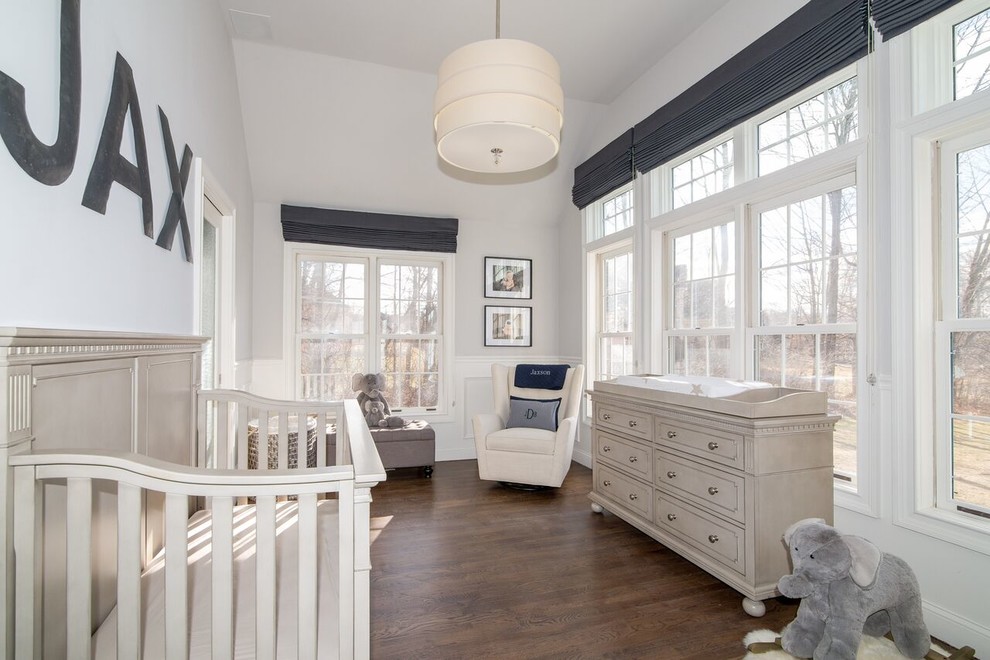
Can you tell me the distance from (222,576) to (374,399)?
340 cm

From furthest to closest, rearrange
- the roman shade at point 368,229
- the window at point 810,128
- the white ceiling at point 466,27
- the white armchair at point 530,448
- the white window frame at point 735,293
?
the roman shade at point 368,229, the white armchair at point 530,448, the white ceiling at point 466,27, the white window frame at point 735,293, the window at point 810,128

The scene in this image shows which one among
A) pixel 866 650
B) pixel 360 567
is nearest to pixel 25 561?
pixel 360 567

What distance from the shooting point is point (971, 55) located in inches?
74.8

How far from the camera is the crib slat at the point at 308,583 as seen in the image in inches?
39.7

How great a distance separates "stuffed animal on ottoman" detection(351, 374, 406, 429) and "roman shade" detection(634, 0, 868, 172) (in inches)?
111

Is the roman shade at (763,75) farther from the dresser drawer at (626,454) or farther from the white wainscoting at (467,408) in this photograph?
the white wainscoting at (467,408)

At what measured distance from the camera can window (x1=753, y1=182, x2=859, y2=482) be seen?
2.33 metres

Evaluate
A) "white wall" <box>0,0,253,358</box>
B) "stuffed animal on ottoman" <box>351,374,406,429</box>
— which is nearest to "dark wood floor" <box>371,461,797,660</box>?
"stuffed animal on ottoman" <box>351,374,406,429</box>

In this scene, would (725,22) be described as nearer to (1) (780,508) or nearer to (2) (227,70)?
(1) (780,508)

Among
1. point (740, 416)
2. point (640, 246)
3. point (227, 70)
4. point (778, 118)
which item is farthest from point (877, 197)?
point (227, 70)

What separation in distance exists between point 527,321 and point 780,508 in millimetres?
3274

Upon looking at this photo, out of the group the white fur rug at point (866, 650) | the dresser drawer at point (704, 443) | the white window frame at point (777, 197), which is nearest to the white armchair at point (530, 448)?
the white window frame at point (777, 197)

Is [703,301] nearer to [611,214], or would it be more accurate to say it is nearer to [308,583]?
[611,214]

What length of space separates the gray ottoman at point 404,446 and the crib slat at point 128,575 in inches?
121
